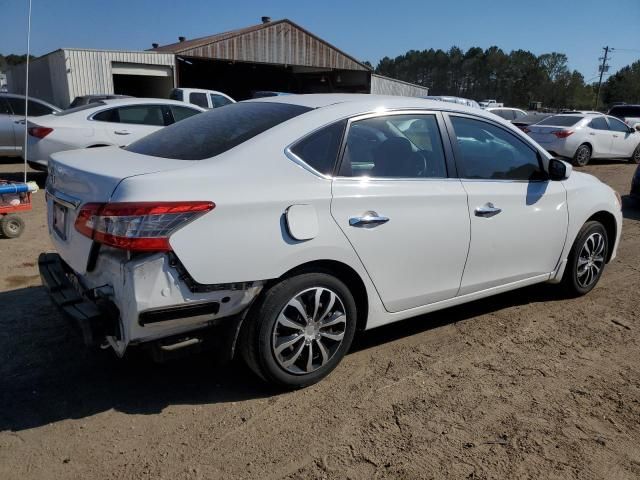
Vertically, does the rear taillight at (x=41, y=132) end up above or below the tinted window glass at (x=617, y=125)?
below

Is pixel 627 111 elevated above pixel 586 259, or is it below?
above

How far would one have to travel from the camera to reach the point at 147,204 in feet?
7.95

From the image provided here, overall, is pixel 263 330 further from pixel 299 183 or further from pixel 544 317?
pixel 544 317

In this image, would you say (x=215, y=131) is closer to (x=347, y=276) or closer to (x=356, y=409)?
(x=347, y=276)

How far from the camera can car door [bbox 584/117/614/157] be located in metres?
14.1

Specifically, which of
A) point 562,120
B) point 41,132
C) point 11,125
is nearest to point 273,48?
point 562,120

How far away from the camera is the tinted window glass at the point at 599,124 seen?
560 inches

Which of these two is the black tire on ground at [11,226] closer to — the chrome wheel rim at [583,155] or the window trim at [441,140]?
the window trim at [441,140]

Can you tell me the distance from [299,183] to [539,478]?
1.88m

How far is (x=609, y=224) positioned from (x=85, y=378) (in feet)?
14.9

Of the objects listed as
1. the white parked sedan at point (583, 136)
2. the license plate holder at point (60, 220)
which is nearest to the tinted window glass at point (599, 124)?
the white parked sedan at point (583, 136)

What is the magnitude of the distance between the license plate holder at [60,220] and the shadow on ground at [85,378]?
59 cm

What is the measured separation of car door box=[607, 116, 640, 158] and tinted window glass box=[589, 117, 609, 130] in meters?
0.27

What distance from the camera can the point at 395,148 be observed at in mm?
3379
